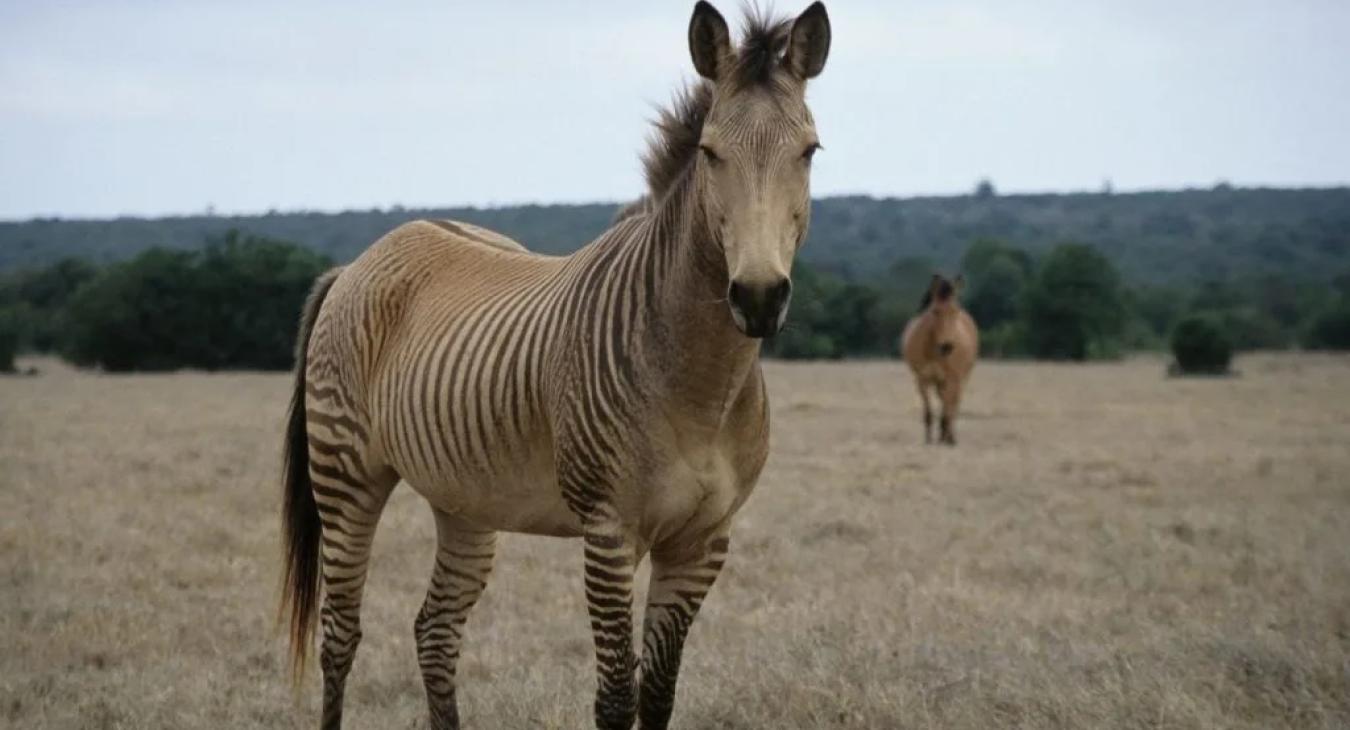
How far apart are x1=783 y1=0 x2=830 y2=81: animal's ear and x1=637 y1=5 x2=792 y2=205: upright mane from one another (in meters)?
0.05

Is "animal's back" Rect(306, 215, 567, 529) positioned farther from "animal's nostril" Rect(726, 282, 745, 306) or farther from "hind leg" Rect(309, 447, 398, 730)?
"animal's nostril" Rect(726, 282, 745, 306)

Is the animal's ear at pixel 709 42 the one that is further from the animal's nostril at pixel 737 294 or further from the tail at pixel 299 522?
the tail at pixel 299 522

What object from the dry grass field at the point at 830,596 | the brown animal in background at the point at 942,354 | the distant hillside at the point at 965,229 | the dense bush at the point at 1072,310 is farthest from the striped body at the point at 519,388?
the distant hillside at the point at 965,229

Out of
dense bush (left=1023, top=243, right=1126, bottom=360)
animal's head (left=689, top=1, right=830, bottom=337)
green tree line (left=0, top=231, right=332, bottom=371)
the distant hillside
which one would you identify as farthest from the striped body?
the distant hillside

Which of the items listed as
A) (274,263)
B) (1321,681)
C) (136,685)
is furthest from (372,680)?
(274,263)

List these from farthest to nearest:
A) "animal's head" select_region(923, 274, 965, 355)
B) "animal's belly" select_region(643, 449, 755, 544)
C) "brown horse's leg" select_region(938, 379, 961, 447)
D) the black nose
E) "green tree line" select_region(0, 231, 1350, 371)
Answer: "green tree line" select_region(0, 231, 1350, 371) → "animal's head" select_region(923, 274, 965, 355) → "brown horse's leg" select_region(938, 379, 961, 447) → "animal's belly" select_region(643, 449, 755, 544) → the black nose

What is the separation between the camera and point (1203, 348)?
34.6m

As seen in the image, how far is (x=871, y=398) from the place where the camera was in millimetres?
25641

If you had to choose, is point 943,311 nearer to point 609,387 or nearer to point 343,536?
point 343,536

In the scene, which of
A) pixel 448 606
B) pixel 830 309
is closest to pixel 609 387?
pixel 448 606

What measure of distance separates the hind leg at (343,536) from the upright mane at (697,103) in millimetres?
1696

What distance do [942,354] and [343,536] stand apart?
13843 mm

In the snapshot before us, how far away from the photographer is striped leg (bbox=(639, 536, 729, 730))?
4.50m

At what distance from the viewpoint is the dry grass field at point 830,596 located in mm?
5328
